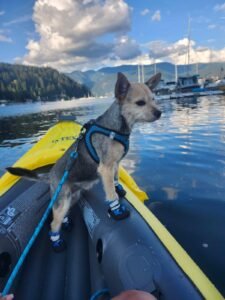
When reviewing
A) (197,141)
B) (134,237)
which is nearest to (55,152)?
(134,237)

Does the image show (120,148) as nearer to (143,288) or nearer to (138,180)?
(143,288)

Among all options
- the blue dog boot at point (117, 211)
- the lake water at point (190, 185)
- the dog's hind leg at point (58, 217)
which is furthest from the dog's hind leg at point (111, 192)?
the lake water at point (190, 185)

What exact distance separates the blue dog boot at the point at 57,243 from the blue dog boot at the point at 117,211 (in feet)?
3.60

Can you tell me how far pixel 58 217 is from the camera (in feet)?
14.3

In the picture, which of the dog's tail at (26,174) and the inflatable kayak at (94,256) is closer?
the inflatable kayak at (94,256)

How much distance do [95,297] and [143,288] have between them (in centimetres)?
75

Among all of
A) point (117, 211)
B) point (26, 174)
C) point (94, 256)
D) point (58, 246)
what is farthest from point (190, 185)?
point (26, 174)

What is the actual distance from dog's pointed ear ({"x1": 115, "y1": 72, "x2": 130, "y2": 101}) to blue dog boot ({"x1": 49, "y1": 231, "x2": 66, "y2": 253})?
2.78 meters

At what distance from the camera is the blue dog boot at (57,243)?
441 cm

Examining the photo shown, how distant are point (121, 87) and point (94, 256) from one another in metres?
3.10

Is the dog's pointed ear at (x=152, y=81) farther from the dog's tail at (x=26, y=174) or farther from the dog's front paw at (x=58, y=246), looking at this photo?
the dog's front paw at (x=58, y=246)

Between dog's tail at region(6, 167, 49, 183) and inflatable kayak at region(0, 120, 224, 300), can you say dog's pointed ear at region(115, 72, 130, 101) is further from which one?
dog's tail at region(6, 167, 49, 183)

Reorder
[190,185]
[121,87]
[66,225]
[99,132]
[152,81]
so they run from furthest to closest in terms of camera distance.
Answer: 1. [190,185]
2. [66,225]
3. [152,81]
4. [99,132]
5. [121,87]

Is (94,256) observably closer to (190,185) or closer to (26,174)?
(26,174)
